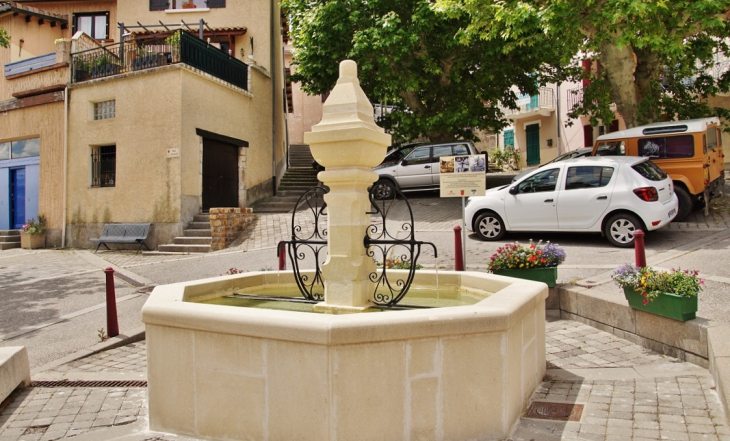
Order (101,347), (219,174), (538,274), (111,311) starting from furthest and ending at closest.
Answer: (219,174) < (538,274) < (111,311) < (101,347)

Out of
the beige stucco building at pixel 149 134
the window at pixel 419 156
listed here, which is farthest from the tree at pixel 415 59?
the beige stucco building at pixel 149 134

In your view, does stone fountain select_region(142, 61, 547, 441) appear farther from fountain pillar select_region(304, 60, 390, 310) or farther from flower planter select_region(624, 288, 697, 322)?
flower planter select_region(624, 288, 697, 322)

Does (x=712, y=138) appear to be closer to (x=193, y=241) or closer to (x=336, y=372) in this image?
(x=336, y=372)

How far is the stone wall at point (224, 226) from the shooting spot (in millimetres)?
13659

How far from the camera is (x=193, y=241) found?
13945mm

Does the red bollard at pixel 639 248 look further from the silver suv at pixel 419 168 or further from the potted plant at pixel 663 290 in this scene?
the silver suv at pixel 419 168

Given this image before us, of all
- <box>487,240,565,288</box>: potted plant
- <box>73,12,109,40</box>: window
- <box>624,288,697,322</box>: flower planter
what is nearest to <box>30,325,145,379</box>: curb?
<box>487,240,565,288</box>: potted plant

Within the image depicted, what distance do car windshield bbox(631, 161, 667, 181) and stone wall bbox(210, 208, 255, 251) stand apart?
9.57 metres

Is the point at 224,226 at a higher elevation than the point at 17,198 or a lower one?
lower

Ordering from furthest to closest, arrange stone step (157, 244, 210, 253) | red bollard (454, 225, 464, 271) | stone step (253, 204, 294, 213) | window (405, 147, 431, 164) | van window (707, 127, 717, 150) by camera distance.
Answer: stone step (253, 204, 294, 213) < window (405, 147, 431, 164) < stone step (157, 244, 210, 253) < van window (707, 127, 717, 150) < red bollard (454, 225, 464, 271)

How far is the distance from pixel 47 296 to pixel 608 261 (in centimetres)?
946

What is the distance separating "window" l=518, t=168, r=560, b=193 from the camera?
35.0 ft

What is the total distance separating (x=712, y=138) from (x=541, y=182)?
15.2 ft

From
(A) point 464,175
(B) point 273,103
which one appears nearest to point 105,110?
(B) point 273,103
